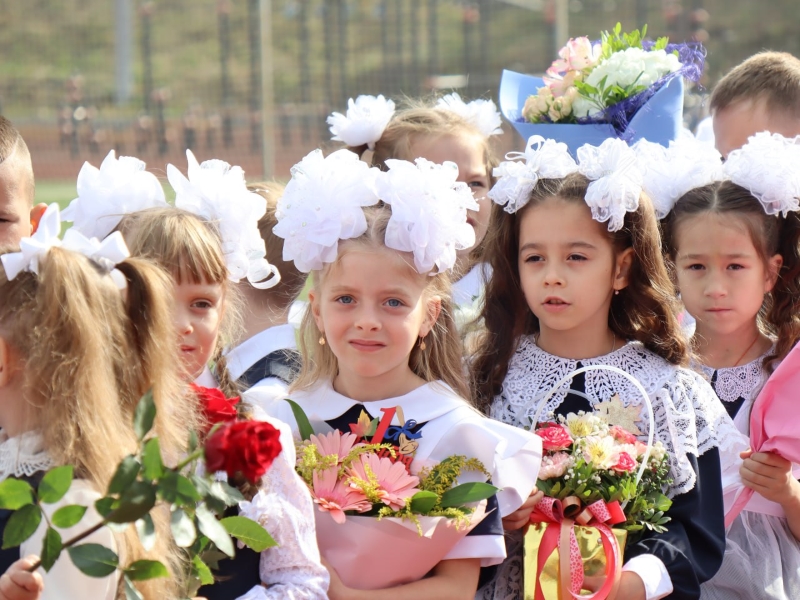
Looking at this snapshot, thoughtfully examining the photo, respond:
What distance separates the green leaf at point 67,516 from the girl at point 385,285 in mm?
1142

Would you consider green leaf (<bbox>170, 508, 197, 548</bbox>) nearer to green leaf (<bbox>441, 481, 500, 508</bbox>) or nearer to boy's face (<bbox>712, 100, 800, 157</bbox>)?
green leaf (<bbox>441, 481, 500, 508</bbox>)

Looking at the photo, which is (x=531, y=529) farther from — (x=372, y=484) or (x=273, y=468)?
(x=273, y=468)

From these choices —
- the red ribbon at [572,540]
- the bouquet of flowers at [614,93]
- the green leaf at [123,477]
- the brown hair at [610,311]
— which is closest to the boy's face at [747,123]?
the bouquet of flowers at [614,93]

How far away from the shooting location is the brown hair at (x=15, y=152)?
11.8 ft

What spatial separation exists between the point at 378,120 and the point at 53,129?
16.2 meters

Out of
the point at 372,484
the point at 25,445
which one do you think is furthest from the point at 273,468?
the point at 25,445

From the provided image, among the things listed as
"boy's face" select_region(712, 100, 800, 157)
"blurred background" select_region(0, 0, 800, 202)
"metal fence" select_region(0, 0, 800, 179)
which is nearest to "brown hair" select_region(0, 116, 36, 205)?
"boy's face" select_region(712, 100, 800, 157)

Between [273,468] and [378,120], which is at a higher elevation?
[378,120]

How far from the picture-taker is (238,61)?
2067 cm

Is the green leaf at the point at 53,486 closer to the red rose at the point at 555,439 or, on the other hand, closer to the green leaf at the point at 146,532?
the green leaf at the point at 146,532

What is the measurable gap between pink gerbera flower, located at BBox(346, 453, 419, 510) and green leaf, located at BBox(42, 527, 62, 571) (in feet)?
3.09

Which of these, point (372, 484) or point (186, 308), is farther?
point (186, 308)

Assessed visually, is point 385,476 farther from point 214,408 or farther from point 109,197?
point 109,197

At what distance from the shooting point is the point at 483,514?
281 cm
